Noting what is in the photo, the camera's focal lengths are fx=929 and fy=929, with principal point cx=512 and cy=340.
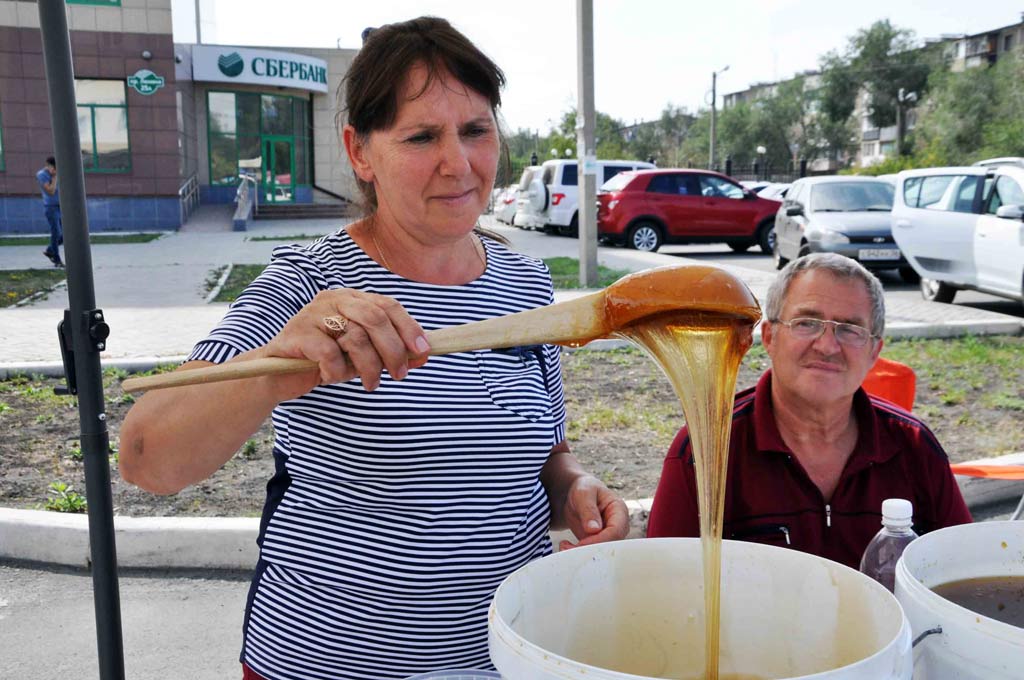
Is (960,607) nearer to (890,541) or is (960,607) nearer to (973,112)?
(890,541)

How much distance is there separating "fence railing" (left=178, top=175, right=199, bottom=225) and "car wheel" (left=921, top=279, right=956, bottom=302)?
20846mm

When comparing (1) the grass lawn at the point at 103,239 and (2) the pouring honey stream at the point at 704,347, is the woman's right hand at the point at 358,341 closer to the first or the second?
(2) the pouring honey stream at the point at 704,347

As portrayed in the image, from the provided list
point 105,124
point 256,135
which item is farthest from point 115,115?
point 256,135

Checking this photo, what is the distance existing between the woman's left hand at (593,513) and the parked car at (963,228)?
390 inches

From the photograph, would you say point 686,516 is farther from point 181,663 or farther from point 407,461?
point 181,663

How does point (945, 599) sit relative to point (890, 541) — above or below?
above

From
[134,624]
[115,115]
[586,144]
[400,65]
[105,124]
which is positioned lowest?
[134,624]

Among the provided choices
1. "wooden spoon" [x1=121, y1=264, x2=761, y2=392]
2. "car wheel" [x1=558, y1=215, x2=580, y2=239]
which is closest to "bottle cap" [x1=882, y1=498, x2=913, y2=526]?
"wooden spoon" [x1=121, y1=264, x2=761, y2=392]

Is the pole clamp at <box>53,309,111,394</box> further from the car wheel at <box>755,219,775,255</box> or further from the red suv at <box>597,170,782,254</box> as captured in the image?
the car wheel at <box>755,219,775,255</box>

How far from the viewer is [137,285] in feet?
43.8

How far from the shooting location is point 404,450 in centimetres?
174

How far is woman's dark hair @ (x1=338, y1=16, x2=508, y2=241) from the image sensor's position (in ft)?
5.90

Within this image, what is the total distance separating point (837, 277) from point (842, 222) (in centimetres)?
1260

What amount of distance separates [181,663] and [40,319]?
7.94m
